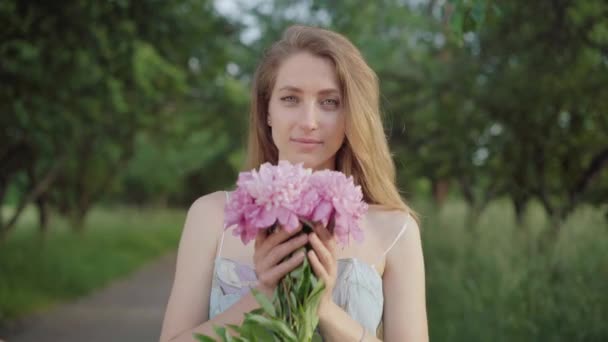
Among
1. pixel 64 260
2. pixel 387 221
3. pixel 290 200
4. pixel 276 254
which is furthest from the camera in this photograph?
pixel 64 260

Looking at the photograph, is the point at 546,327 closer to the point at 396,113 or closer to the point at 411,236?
the point at 411,236

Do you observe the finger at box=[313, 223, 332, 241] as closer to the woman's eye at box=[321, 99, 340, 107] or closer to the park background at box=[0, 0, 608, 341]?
the woman's eye at box=[321, 99, 340, 107]

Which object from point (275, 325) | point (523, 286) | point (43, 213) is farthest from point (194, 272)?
point (43, 213)

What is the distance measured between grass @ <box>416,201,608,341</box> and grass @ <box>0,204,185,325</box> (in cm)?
493

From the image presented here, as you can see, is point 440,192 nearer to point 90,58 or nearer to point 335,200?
point 90,58

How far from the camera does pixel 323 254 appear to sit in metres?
2.03

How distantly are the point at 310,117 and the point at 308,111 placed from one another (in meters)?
0.02

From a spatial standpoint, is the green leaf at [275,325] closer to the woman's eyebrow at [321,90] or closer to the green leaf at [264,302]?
the green leaf at [264,302]

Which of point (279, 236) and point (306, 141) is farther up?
point (306, 141)

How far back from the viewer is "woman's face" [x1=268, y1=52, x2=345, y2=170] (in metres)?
2.68

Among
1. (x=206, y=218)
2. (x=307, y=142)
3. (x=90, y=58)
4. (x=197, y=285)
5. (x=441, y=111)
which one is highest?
(x=90, y=58)

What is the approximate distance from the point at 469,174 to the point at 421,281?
780cm

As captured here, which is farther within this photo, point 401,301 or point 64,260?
point 64,260

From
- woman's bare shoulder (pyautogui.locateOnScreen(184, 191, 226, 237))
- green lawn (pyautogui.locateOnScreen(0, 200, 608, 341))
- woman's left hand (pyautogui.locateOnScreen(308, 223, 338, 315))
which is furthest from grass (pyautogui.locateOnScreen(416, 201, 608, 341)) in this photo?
woman's left hand (pyautogui.locateOnScreen(308, 223, 338, 315))
